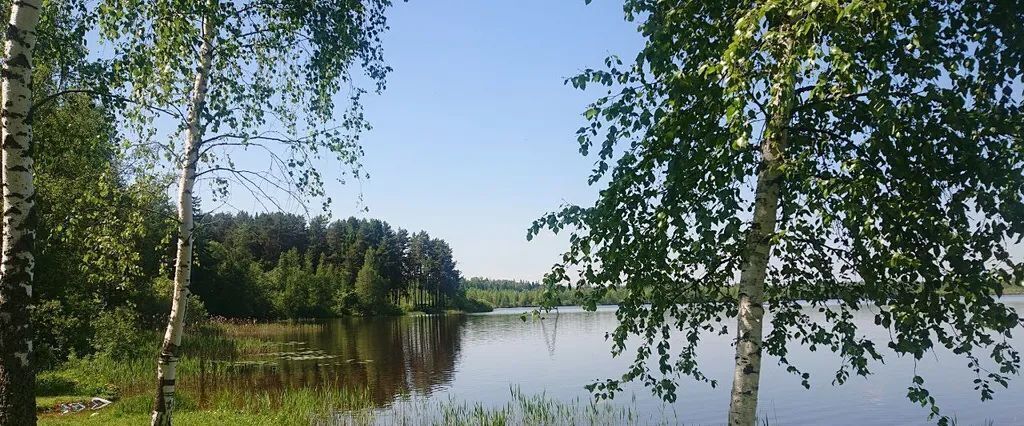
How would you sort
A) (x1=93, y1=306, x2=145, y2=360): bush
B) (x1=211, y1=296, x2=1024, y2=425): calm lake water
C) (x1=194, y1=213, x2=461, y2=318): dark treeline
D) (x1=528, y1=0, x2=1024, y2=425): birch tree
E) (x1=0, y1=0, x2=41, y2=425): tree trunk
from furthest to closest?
(x1=194, y1=213, x2=461, y2=318): dark treeline → (x1=93, y1=306, x2=145, y2=360): bush → (x1=211, y1=296, x2=1024, y2=425): calm lake water → (x1=0, y1=0, x2=41, y2=425): tree trunk → (x1=528, y1=0, x2=1024, y2=425): birch tree

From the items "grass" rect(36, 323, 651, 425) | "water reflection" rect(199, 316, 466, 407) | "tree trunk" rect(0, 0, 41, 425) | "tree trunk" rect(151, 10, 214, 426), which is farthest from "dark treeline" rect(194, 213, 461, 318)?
"tree trunk" rect(0, 0, 41, 425)

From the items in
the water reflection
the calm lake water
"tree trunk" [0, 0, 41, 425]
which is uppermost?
"tree trunk" [0, 0, 41, 425]

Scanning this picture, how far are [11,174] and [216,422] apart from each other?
9.88 m

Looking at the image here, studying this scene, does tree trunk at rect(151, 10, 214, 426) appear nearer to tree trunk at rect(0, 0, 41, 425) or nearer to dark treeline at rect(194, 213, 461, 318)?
tree trunk at rect(0, 0, 41, 425)

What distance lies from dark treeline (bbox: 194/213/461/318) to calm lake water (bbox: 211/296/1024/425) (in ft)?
70.2

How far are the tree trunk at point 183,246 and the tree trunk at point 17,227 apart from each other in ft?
10.3

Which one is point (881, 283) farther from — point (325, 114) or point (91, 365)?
point (91, 365)

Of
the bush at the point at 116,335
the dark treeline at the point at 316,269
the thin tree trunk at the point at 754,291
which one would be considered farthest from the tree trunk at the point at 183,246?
the dark treeline at the point at 316,269

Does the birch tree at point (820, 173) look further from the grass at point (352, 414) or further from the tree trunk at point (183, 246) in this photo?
the grass at point (352, 414)

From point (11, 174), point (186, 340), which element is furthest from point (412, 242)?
point (11, 174)

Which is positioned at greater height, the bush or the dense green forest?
the dense green forest

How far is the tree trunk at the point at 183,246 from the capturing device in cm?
969

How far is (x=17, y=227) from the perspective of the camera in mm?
6383

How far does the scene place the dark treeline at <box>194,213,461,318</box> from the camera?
6750 cm
